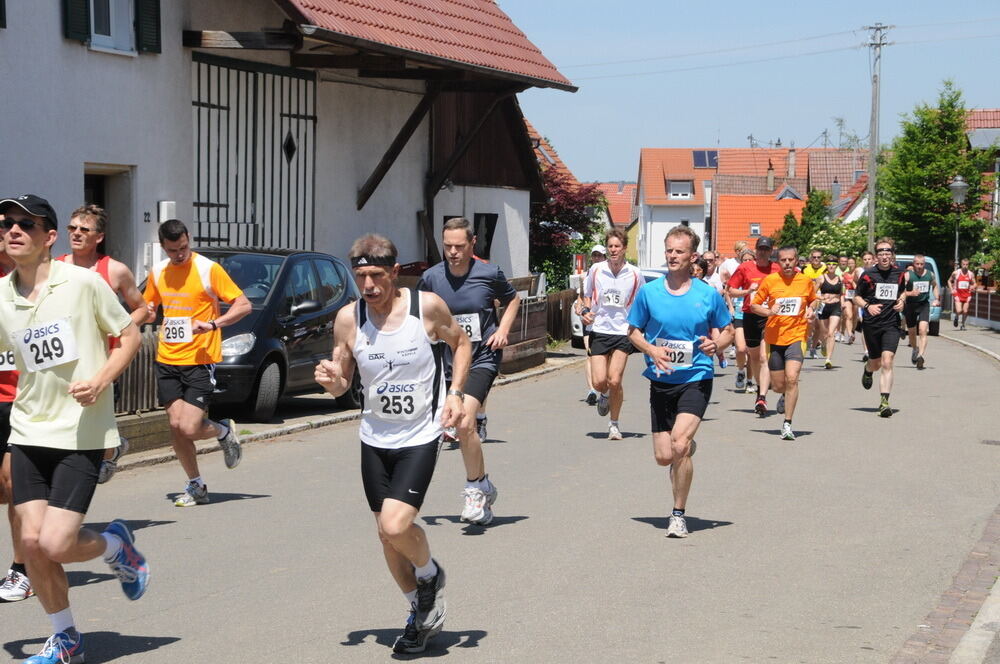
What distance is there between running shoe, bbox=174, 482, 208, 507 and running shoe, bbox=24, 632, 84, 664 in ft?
12.6

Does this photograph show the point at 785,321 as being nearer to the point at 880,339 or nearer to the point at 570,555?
the point at 880,339

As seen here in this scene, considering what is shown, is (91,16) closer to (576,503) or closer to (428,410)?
(576,503)

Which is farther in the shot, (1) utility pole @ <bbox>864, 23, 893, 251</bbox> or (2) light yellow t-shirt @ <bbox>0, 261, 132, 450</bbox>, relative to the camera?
(1) utility pole @ <bbox>864, 23, 893, 251</bbox>

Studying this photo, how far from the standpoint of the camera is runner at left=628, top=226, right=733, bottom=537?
862 cm

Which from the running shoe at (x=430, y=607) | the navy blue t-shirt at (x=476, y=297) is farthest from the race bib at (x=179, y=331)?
the running shoe at (x=430, y=607)

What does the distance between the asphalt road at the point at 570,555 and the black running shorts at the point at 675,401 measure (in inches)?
26.9

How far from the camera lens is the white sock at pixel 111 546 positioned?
5.79m

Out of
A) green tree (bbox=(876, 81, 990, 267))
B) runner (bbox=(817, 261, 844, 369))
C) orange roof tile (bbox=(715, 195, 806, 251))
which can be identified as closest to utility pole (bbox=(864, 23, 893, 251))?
green tree (bbox=(876, 81, 990, 267))

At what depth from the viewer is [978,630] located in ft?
21.2

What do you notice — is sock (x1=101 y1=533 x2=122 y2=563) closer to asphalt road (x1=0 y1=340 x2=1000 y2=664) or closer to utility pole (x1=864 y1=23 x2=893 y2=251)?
asphalt road (x1=0 y1=340 x2=1000 y2=664)

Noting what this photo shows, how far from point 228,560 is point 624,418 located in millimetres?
8140

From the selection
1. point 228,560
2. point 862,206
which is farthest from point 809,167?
point 228,560

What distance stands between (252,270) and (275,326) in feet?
2.55

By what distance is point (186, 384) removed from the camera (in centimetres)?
948
